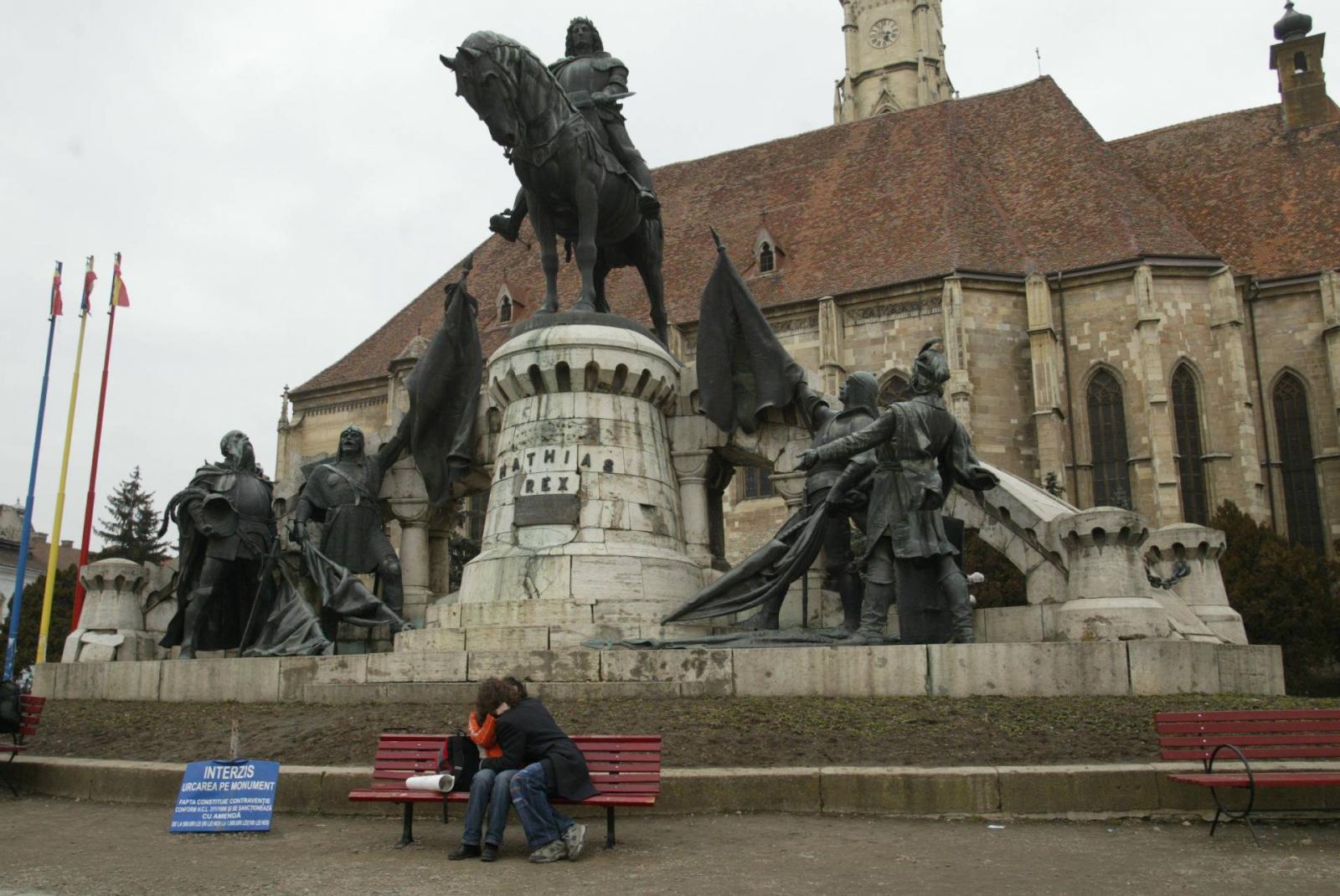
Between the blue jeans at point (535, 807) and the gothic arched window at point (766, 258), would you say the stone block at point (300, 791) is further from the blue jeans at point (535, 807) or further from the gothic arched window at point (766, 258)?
the gothic arched window at point (766, 258)

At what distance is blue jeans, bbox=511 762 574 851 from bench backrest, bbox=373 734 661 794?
0.93 ft

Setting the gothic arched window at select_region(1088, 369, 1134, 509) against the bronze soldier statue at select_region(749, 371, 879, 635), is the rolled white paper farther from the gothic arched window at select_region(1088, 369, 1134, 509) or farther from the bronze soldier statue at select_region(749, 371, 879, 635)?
the gothic arched window at select_region(1088, 369, 1134, 509)

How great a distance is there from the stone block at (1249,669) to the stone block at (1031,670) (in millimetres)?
997

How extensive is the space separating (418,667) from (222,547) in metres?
3.32

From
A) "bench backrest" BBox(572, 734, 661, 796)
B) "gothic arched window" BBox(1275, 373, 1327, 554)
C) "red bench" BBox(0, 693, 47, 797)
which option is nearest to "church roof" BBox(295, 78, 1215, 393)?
"gothic arched window" BBox(1275, 373, 1327, 554)

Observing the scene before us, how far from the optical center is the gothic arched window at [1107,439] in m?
30.8

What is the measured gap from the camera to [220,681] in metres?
9.91

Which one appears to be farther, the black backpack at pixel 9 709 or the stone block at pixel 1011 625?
the stone block at pixel 1011 625

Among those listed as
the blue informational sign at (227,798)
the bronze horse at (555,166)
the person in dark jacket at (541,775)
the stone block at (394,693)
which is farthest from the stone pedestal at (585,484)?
the person in dark jacket at (541,775)

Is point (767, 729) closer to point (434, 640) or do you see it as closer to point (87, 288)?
point (434, 640)

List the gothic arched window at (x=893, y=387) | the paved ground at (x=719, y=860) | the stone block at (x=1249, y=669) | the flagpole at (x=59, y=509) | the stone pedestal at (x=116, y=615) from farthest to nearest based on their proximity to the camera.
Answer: the gothic arched window at (x=893, y=387) → the flagpole at (x=59, y=509) → the stone pedestal at (x=116, y=615) → the stone block at (x=1249, y=669) → the paved ground at (x=719, y=860)

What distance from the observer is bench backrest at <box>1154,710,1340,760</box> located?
5.89 metres

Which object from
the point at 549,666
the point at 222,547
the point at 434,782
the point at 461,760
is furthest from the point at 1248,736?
the point at 222,547

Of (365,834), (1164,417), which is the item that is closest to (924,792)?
(365,834)
